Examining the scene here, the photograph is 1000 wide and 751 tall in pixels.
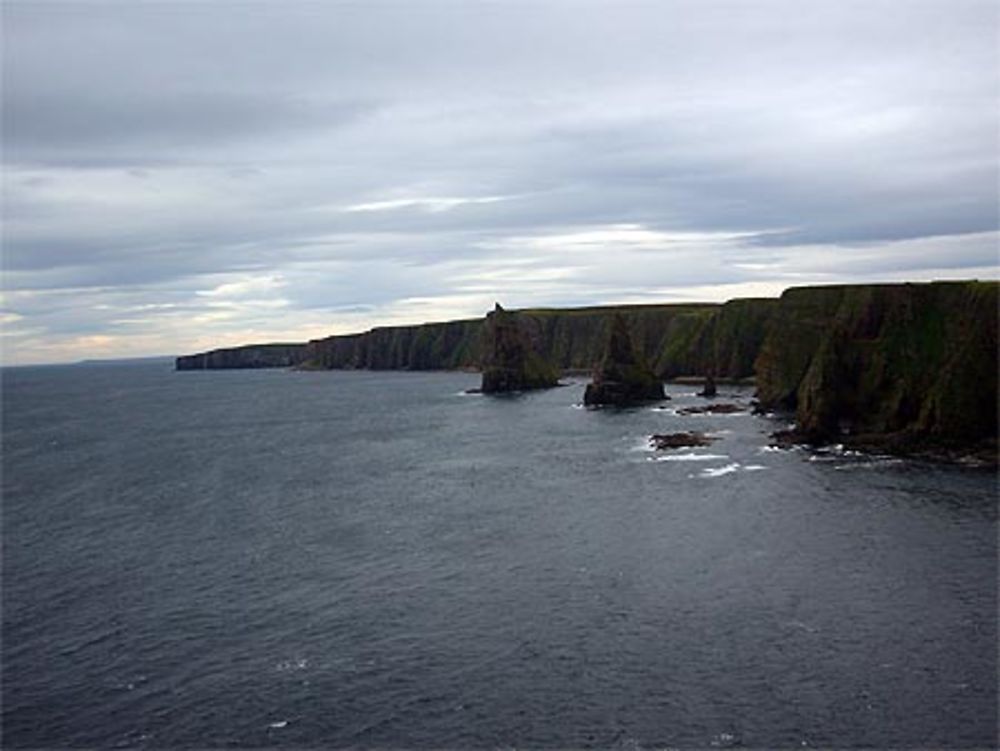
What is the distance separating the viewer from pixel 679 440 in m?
121

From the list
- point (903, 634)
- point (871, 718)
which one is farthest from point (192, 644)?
point (903, 634)

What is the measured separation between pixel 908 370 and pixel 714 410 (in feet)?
151

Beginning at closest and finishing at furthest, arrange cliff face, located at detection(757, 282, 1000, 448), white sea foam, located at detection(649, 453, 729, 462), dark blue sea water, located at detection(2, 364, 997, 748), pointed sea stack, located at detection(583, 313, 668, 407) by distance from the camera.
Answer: dark blue sea water, located at detection(2, 364, 997, 748), cliff face, located at detection(757, 282, 1000, 448), white sea foam, located at detection(649, 453, 729, 462), pointed sea stack, located at detection(583, 313, 668, 407)

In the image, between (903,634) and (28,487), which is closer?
(903,634)

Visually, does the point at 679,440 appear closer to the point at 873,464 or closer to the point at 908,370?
the point at 873,464

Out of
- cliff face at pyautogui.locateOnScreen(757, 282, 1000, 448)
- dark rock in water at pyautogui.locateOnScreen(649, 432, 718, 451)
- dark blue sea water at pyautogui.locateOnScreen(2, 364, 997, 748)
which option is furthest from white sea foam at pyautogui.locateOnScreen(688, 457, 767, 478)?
cliff face at pyautogui.locateOnScreen(757, 282, 1000, 448)

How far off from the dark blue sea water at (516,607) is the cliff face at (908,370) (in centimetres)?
942

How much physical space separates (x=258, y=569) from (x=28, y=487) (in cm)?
5761

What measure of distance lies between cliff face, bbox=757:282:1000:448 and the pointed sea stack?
49.9m

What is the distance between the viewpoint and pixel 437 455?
12612cm

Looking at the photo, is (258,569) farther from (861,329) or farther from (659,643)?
(861,329)

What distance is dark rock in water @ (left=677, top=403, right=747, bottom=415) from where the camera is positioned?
15625 cm

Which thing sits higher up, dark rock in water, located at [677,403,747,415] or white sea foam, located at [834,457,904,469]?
dark rock in water, located at [677,403,747,415]

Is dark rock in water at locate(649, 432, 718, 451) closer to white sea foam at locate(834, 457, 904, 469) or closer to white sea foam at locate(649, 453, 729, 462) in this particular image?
white sea foam at locate(649, 453, 729, 462)
